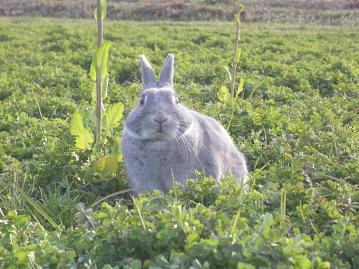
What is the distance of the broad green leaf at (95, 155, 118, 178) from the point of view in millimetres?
5570

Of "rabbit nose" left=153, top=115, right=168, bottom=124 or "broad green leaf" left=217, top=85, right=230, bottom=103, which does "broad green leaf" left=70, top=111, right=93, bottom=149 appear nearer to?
"rabbit nose" left=153, top=115, right=168, bottom=124

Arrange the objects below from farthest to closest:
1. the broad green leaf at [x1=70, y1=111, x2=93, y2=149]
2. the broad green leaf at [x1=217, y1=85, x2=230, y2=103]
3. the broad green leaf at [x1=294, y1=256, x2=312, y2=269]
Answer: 1. the broad green leaf at [x1=217, y1=85, x2=230, y2=103]
2. the broad green leaf at [x1=70, y1=111, x2=93, y2=149]
3. the broad green leaf at [x1=294, y1=256, x2=312, y2=269]

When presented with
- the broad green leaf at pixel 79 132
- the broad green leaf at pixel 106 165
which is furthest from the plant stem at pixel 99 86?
the broad green leaf at pixel 106 165

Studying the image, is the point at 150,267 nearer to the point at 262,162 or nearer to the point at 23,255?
the point at 23,255

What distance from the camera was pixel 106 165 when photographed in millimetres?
5605

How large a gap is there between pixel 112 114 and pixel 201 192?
6.10 feet

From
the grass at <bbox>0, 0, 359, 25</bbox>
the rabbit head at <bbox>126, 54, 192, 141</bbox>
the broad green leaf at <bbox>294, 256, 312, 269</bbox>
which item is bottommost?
the grass at <bbox>0, 0, 359, 25</bbox>

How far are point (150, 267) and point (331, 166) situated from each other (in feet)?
9.96

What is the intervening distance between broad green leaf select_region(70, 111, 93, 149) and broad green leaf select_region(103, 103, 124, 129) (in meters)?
0.28

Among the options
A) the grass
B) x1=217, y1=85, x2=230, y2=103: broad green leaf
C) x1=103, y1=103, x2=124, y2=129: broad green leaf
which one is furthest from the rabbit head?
the grass

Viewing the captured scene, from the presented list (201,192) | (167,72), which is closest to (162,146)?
(201,192)

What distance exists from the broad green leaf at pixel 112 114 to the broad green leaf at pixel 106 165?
61cm

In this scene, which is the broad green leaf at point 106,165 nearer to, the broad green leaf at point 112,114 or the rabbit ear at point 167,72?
the broad green leaf at point 112,114

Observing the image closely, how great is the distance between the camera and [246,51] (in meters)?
16.2
